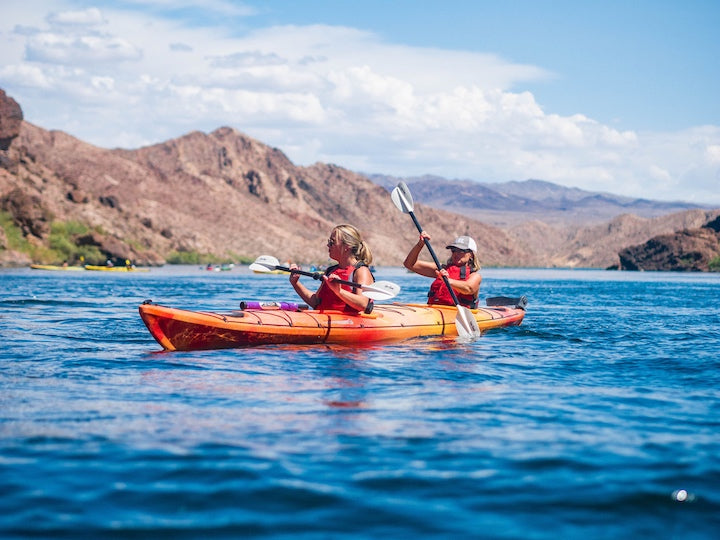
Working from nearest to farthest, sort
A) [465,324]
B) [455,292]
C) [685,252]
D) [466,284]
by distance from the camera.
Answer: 1. [465,324]
2. [466,284]
3. [455,292]
4. [685,252]

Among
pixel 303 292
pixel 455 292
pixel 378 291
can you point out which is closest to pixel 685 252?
pixel 455 292

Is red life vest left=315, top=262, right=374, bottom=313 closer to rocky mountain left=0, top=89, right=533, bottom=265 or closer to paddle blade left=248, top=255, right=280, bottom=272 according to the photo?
paddle blade left=248, top=255, right=280, bottom=272

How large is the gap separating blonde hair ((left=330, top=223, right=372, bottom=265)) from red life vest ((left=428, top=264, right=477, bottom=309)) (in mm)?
2612

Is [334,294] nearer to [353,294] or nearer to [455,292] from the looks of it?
[353,294]

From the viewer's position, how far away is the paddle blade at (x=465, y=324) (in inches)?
497

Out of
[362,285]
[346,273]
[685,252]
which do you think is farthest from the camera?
[685,252]

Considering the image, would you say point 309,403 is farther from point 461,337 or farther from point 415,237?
Result: point 415,237

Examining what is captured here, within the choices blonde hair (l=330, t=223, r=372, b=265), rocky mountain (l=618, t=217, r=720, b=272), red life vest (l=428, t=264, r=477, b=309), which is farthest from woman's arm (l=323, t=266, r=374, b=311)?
rocky mountain (l=618, t=217, r=720, b=272)

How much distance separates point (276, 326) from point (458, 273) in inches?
152

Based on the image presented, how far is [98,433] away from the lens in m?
5.78

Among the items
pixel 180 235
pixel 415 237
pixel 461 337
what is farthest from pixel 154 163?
pixel 461 337

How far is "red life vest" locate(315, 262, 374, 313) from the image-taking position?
35.9ft

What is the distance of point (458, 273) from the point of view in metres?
13.2

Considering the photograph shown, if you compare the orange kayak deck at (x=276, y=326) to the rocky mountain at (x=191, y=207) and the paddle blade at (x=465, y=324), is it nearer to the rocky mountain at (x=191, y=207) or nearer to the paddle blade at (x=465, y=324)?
the paddle blade at (x=465, y=324)
